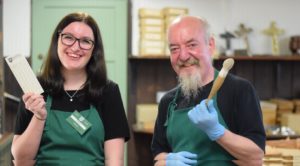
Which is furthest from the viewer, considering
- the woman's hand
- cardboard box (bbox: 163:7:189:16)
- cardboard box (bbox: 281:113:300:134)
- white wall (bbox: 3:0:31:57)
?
white wall (bbox: 3:0:31:57)

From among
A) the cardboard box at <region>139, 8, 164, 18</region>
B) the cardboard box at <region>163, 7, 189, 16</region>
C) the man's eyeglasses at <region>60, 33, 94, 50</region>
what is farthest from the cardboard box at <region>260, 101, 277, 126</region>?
the man's eyeglasses at <region>60, 33, 94, 50</region>

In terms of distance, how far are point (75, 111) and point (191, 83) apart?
1.57ft

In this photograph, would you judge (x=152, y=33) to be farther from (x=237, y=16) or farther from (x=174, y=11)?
(x=237, y=16)

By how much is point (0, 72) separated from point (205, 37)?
0.75 m

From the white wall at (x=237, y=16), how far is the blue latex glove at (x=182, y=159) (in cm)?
252

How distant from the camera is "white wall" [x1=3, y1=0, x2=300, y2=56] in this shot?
3.91 m

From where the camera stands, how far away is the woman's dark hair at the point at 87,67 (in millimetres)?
1617

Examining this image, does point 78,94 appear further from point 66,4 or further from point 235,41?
point 235,41

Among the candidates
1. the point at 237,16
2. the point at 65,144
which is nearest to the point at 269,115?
the point at 237,16

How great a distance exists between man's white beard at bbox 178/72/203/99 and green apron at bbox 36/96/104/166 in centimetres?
39

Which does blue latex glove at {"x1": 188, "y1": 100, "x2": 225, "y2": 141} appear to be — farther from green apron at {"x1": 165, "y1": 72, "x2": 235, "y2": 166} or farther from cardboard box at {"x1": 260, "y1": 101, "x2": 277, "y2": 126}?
cardboard box at {"x1": 260, "y1": 101, "x2": 277, "y2": 126}

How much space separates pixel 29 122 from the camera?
1.59 m

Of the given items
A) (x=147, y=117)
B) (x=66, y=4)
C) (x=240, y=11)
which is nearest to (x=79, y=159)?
(x=147, y=117)

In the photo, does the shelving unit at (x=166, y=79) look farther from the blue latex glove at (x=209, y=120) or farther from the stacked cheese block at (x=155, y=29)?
the blue latex glove at (x=209, y=120)
